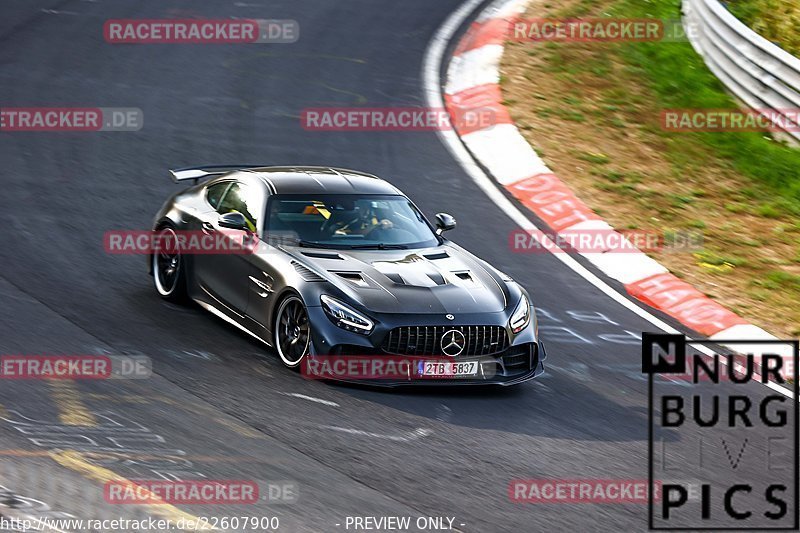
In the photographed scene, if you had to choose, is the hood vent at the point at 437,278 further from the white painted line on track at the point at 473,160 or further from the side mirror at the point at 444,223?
the white painted line on track at the point at 473,160

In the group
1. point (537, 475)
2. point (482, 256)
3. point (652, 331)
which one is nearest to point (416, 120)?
point (482, 256)

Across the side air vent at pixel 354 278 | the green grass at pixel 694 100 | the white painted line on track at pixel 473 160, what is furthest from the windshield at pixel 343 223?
the green grass at pixel 694 100

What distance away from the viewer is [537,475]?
319 inches

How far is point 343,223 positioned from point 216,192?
153 cm

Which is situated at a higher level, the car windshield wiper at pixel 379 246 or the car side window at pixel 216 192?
the car side window at pixel 216 192

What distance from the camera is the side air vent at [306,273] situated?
31.4 feet

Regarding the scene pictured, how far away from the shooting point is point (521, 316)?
9.84 metres

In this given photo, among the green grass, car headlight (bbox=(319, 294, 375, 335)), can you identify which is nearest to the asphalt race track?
car headlight (bbox=(319, 294, 375, 335))

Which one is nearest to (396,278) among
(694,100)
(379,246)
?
(379,246)

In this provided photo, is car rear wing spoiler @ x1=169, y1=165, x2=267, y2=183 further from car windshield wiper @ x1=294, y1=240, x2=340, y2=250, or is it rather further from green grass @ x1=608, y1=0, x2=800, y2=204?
green grass @ x1=608, y1=0, x2=800, y2=204

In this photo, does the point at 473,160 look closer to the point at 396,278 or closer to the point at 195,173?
the point at 195,173

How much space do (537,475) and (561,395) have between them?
1740 mm

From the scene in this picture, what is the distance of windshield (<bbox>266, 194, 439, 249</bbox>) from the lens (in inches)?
407

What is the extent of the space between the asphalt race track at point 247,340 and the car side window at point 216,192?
3.28ft
